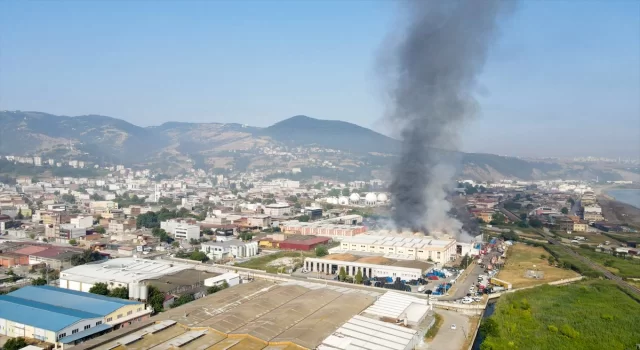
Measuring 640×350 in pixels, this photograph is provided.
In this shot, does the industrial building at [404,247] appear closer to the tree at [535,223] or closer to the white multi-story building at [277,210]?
the white multi-story building at [277,210]

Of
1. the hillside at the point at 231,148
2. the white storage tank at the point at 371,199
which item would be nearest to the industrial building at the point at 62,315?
the hillside at the point at 231,148

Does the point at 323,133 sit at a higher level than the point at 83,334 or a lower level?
higher

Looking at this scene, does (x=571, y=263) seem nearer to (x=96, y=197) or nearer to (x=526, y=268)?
(x=526, y=268)

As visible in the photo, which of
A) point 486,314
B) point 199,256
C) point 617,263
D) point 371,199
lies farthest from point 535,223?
point 199,256

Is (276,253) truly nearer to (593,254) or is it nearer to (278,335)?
(278,335)

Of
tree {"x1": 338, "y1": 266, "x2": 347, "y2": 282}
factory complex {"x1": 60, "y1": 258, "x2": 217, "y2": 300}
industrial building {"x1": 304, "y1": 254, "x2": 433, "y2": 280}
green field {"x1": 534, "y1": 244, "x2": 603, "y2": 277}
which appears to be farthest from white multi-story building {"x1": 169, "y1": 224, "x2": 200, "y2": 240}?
green field {"x1": 534, "y1": 244, "x2": 603, "y2": 277}

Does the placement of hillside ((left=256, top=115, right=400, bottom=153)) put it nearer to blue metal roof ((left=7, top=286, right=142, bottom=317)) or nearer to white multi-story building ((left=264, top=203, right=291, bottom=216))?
white multi-story building ((left=264, top=203, right=291, bottom=216))

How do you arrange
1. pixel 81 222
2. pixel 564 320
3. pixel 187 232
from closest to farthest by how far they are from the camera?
pixel 564 320
pixel 187 232
pixel 81 222
